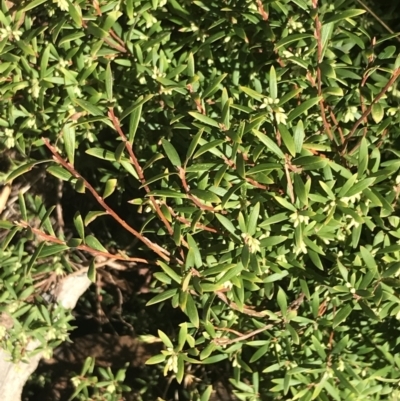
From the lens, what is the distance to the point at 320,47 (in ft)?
4.09

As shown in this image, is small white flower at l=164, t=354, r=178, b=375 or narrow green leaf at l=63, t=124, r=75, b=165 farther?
small white flower at l=164, t=354, r=178, b=375

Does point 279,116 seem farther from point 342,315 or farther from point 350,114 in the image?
point 342,315

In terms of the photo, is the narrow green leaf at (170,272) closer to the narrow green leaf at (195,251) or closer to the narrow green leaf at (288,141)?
the narrow green leaf at (195,251)

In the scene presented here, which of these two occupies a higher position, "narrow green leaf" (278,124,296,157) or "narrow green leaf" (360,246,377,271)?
"narrow green leaf" (278,124,296,157)

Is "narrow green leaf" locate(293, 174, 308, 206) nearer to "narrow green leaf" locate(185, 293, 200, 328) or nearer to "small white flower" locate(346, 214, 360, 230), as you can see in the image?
"small white flower" locate(346, 214, 360, 230)

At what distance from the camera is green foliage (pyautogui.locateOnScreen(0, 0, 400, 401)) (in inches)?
48.9

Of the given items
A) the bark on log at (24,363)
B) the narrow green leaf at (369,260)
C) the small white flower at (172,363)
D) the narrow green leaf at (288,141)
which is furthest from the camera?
the bark on log at (24,363)

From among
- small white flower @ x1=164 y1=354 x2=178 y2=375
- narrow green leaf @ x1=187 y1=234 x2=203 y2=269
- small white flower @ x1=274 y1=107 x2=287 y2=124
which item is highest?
small white flower @ x1=274 y1=107 x2=287 y2=124

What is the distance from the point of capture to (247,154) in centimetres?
129

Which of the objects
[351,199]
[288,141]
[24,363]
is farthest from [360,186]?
[24,363]

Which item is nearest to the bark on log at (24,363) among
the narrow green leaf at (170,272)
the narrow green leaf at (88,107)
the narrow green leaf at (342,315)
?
the narrow green leaf at (170,272)

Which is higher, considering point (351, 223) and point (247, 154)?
point (247, 154)

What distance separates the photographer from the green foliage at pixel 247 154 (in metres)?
1.24

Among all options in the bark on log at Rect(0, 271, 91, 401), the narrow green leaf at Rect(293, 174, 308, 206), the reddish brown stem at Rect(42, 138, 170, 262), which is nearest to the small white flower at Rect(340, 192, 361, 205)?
the narrow green leaf at Rect(293, 174, 308, 206)
